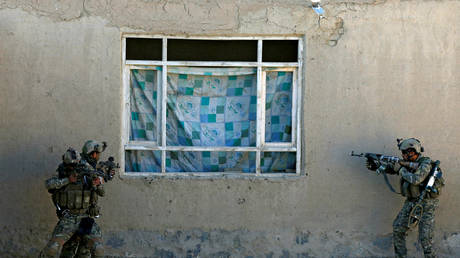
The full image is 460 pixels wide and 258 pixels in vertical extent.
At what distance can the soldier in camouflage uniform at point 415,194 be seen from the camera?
6.89 meters

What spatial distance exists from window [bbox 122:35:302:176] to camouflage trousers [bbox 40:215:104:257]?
1152 mm

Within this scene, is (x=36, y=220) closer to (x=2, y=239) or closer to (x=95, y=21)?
(x=2, y=239)

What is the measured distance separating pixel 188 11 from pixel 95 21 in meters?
1.14

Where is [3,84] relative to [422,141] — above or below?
above

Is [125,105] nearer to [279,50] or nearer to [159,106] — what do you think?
[159,106]

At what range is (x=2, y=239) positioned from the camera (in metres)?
7.45

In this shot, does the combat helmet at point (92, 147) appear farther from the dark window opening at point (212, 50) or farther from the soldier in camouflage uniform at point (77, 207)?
the dark window opening at point (212, 50)

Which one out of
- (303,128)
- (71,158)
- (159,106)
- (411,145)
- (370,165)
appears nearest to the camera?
(71,158)

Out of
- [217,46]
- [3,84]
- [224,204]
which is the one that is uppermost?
[217,46]

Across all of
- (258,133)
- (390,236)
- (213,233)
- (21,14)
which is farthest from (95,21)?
(390,236)

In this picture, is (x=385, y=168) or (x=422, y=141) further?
(x=422, y=141)

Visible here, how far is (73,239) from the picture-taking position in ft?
22.3

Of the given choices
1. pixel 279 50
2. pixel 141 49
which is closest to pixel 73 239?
pixel 141 49

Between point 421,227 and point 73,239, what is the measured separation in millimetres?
3893
